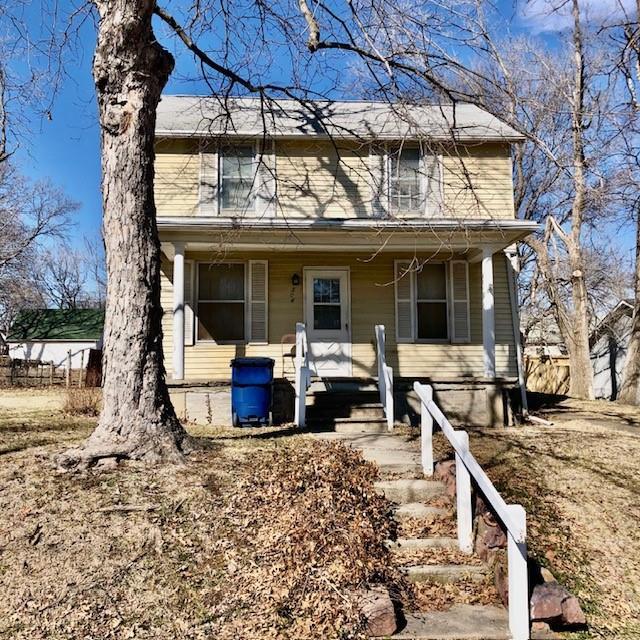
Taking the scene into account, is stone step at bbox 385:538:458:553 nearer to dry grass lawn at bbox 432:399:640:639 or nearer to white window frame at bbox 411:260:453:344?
dry grass lawn at bbox 432:399:640:639

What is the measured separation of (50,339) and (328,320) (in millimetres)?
22109

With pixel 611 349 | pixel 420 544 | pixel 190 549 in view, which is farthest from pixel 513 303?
pixel 611 349

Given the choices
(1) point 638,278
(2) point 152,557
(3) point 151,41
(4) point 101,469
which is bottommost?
(2) point 152,557

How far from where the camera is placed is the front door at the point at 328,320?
35.2 feet

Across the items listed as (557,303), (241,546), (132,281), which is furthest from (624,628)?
(557,303)

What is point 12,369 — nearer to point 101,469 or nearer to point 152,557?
point 101,469

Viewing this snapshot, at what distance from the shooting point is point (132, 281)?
5363 millimetres

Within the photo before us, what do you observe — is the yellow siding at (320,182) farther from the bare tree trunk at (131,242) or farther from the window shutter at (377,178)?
the bare tree trunk at (131,242)

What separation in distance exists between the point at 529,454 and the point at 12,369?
56.2 feet

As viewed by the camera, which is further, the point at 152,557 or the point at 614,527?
the point at 614,527

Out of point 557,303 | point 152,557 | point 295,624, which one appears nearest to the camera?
point 295,624

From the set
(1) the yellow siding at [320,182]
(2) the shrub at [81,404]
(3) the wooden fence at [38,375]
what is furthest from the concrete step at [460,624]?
(3) the wooden fence at [38,375]

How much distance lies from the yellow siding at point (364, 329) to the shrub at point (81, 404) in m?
1.52

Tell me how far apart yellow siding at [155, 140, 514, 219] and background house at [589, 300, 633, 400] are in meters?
11.6
